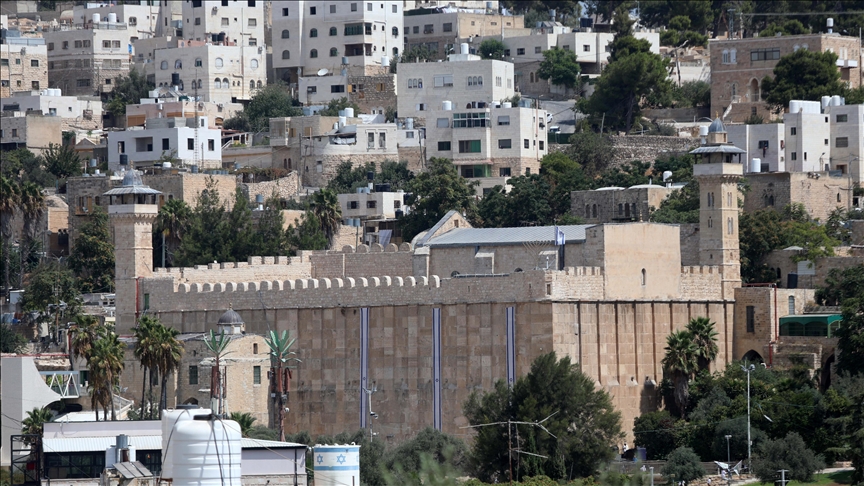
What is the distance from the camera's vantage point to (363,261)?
9075 cm

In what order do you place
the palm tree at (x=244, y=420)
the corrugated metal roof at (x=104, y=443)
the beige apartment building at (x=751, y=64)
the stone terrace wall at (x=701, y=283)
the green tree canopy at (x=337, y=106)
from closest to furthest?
the corrugated metal roof at (x=104, y=443), the palm tree at (x=244, y=420), the stone terrace wall at (x=701, y=283), the beige apartment building at (x=751, y=64), the green tree canopy at (x=337, y=106)

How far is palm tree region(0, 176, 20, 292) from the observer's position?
10675 cm

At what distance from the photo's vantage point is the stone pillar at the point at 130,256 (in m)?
87.9

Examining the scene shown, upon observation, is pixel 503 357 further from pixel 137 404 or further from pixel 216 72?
pixel 216 72

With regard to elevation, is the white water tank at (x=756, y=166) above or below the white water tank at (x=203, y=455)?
above

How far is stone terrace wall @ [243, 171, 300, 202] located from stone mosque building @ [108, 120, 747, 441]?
25306mm

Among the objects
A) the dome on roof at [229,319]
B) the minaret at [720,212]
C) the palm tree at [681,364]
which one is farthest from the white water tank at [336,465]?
the minaret at [720,212]

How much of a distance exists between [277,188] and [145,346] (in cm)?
3609

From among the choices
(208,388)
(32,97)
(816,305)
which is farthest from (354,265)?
(32,97)

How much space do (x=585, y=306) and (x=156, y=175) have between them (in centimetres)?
3683

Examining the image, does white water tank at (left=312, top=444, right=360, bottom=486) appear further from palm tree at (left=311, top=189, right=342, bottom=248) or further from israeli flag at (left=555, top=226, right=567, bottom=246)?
palm tree at (left=311, top=189, right=342, bottom=248)

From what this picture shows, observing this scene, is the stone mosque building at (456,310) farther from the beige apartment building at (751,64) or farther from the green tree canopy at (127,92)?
the green tree canopy at (127,92)

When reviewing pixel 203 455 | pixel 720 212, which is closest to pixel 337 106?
pixel 720 212

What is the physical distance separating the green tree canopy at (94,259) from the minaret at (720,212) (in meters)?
30.3
